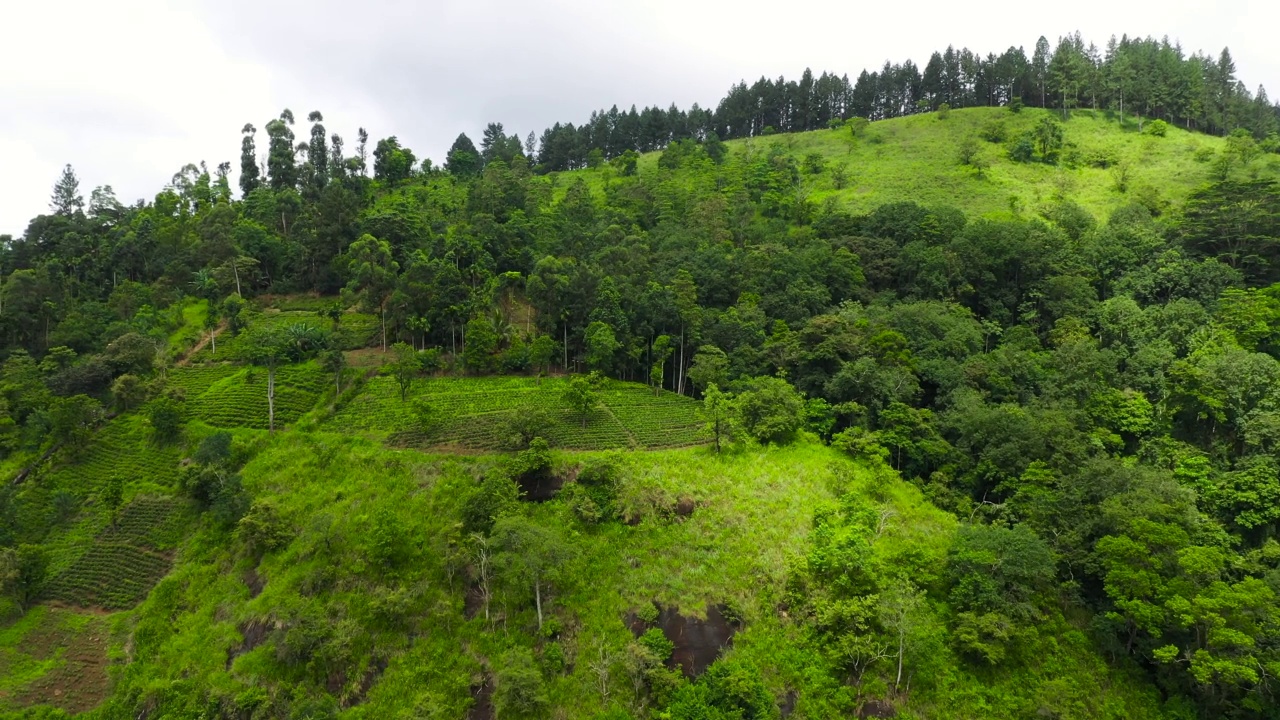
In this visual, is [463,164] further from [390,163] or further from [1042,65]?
[1042,65]

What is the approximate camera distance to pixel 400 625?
1136 inches

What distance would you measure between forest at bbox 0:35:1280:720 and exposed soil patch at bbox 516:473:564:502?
0.53m

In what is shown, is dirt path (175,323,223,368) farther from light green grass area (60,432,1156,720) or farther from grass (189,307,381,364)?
light green grass area (60,432,1156,720)

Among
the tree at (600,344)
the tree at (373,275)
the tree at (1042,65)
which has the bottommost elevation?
the tree at (600,344)

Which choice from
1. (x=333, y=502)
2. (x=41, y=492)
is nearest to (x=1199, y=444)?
(x=333, y=502)

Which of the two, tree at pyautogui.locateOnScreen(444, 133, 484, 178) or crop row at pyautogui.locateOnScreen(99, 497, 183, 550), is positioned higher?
tree at pyautogui.locateOnScreen(444, 133, 484, 178)

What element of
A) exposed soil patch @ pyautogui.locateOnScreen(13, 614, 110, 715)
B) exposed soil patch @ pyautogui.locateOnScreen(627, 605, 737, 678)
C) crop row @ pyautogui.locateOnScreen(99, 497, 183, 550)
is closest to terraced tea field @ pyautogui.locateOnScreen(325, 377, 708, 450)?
crop row @ pyautogui.locateOnScreen(99, 497, 183, 550)

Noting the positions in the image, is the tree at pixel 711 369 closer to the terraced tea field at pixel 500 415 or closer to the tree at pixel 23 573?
the terraced tea field at pixel 500 415

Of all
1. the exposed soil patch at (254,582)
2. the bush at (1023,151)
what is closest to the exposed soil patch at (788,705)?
the exposed soil patch at (254,582)

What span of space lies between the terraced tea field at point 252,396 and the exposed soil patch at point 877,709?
38.0 m

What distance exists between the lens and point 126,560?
34000mm

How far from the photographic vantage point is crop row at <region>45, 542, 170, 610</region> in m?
32.2

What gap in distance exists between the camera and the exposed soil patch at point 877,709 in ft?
85.0

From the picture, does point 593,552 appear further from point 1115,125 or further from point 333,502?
point 1115,125
